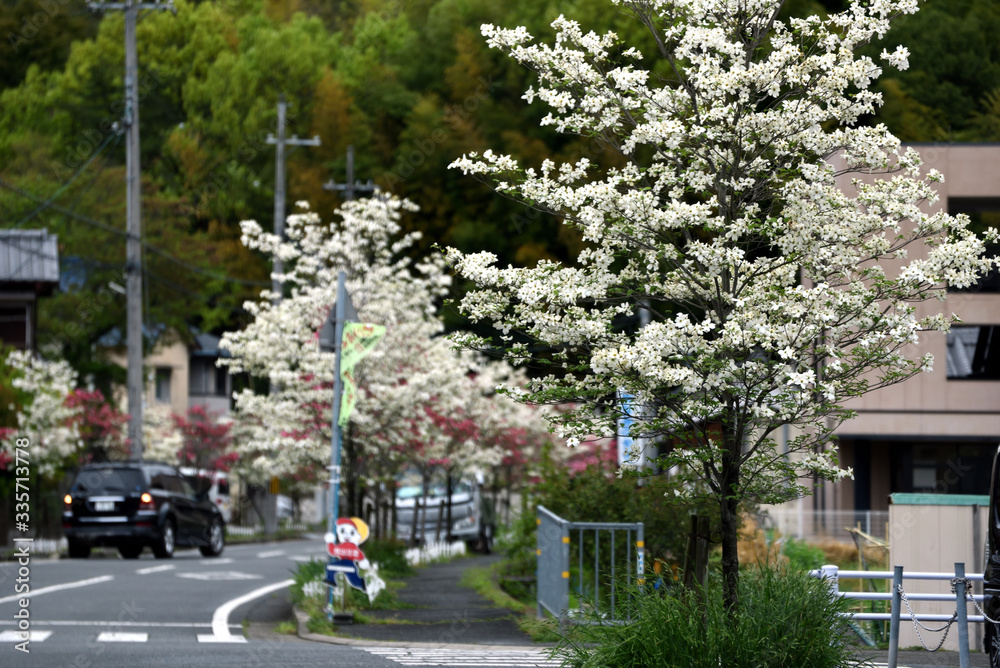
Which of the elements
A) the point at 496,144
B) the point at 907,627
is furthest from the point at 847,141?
the point at 496,144

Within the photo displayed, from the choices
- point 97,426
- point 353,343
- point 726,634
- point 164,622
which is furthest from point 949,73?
point 726,634

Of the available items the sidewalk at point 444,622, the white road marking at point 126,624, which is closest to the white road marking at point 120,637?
the white road marking at point 126,624

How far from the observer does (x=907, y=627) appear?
12016 millimetres

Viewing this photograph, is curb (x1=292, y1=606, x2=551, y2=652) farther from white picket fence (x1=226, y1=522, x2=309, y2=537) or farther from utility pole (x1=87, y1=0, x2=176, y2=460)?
white picket fence (x1=226, y1=522, x2=309, y2=537)

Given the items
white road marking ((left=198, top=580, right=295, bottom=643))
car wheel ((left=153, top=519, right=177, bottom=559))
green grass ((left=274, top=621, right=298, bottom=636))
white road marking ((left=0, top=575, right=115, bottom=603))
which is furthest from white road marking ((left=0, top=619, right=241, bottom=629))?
car wheel ((left=153, top=519, right=177, bottom=559))

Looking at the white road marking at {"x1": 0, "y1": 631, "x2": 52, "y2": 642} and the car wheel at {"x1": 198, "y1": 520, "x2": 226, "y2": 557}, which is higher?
the white road marking at {"x1": 0, "y1": 631, "x2": 52, "y2": 642}

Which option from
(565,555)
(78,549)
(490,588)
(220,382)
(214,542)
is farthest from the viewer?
(220,382)

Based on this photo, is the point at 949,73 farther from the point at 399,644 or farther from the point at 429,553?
the point at 399,644

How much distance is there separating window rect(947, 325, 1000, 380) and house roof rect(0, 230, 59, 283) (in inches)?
1010

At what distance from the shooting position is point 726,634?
7.53m

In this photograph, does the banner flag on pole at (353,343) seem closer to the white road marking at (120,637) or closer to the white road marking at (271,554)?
the white road marking at (120,637)

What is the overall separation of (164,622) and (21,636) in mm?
2093

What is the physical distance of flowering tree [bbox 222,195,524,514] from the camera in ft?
67.7

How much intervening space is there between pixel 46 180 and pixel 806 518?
106 feet
